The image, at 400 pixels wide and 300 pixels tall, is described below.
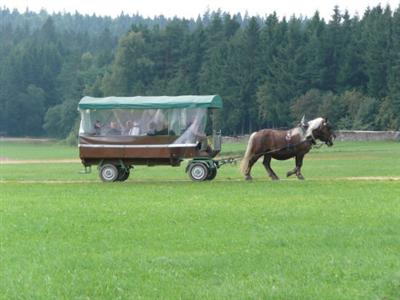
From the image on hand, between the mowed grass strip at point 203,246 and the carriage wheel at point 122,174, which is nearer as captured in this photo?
the mowed grass strip at point 203,246

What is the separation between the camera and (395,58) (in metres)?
108

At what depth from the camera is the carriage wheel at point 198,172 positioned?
1198 inches

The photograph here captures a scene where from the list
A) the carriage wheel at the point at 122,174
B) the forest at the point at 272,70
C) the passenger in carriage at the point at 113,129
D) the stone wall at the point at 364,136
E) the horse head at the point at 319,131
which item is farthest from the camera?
the forest at the point at 272,70

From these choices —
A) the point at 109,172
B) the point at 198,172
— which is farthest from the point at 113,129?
the point at 198,172

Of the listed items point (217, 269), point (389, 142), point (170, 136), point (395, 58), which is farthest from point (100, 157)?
point (395, 58)

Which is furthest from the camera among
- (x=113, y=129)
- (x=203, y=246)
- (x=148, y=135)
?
(x=113, y=129)

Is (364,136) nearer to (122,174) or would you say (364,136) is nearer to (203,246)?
(122,174)

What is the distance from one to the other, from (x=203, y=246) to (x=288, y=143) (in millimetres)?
16164

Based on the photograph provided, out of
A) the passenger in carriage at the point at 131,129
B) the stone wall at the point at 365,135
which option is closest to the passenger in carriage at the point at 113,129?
the passenger in carriage at the point at 131,129

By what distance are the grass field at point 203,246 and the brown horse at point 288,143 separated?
6022 mm

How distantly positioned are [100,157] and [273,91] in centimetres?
8574

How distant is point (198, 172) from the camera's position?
30531mm

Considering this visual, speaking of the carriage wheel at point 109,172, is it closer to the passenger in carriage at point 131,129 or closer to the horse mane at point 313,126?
the passenger in carriage at point 131,129

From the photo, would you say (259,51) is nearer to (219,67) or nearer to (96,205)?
(219,67)
